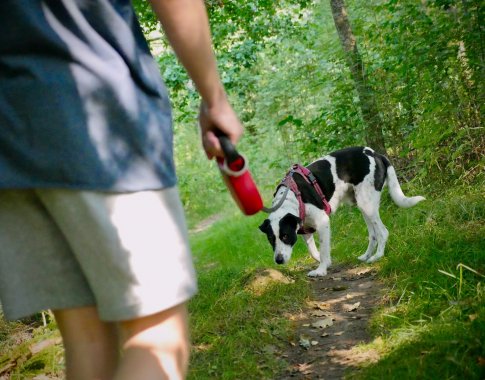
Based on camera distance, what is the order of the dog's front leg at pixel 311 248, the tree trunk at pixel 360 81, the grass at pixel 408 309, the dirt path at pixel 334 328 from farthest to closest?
the tree trunk at pixel 360 81
the dog's front leg at pixel 311 248
the dirt path at pixel 334 328
the grass at pixel 408 309

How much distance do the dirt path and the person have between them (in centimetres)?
175

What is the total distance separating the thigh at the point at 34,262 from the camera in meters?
1.21

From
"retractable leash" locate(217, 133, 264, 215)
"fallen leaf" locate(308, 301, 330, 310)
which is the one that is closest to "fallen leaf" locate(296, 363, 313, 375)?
"fallen leaf" locate(308, 301, 330, 310)

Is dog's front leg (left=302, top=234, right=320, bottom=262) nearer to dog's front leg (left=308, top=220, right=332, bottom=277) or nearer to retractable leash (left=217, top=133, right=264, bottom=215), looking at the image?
dog's front leg (left=308, top=220, right=332, bottom=277)

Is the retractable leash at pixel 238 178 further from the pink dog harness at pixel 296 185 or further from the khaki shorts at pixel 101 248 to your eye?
the pink dog harness at pixel 296 185

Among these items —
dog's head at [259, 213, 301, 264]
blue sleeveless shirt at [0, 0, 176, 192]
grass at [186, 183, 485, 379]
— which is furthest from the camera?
dog's head at [259, 213, 301, 264]

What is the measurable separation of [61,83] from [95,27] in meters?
0.15

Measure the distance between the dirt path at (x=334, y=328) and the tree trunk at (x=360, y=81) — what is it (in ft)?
8.60

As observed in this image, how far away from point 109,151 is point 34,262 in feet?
1.12

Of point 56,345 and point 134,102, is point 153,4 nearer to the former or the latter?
point 134,102

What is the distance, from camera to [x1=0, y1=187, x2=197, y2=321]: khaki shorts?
3.58ft

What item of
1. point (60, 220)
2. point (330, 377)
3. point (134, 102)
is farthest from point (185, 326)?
point (330, 377)

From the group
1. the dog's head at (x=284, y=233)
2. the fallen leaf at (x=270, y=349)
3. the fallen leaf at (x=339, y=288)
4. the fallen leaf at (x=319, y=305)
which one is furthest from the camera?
the dog's head at (x=284, y=233)

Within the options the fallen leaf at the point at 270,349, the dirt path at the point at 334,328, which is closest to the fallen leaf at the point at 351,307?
the dirt path at the point at 334,328
